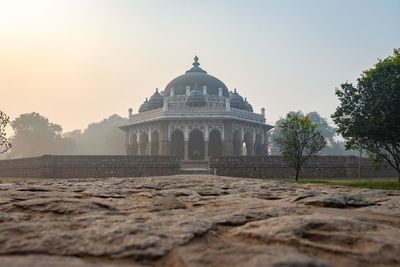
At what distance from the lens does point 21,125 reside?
1795 inches

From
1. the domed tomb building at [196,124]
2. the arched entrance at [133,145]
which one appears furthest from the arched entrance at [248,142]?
the arched entrance at [133,145]

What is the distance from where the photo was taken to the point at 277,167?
15.9 meters

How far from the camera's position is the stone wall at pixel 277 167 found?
15.6m

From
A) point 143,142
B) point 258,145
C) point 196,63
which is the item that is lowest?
point 258,145

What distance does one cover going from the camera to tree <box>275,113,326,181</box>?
1205 cm

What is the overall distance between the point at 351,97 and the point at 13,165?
2112 cm

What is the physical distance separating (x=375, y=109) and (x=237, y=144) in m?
17.7

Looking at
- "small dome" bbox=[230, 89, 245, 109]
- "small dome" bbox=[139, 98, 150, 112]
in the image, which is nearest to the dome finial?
"small dome" bbox=[230, 89, 245, 109]

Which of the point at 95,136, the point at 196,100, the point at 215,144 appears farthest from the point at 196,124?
the point at 95,136

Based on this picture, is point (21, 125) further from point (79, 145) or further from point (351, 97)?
point (351, 97)

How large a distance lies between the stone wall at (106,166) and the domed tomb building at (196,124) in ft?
28.5

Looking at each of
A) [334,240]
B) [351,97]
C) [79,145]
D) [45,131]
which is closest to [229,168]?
[351,97]

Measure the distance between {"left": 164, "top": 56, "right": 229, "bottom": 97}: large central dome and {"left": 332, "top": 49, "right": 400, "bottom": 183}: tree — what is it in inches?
802

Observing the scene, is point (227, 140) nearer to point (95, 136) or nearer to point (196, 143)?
point (196, 143)
